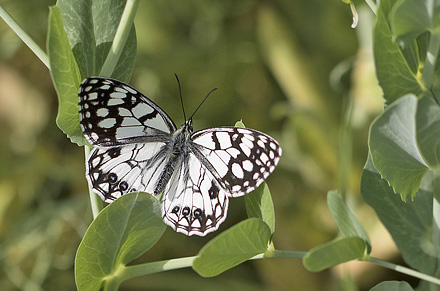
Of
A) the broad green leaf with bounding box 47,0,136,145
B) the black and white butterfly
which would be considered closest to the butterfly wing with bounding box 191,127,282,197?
the black and white butterfly

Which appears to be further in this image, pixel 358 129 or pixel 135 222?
pixel 358 129

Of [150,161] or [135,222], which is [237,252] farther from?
[150,161]

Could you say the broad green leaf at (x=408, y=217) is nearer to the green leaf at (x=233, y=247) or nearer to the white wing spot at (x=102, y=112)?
the green leaf at (x=233, y=247)

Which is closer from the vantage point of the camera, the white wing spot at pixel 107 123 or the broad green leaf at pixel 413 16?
the broad green leaf at pixel 413 16

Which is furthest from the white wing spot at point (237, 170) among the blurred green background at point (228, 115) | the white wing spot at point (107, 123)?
the blurred green background at point (228, 115)

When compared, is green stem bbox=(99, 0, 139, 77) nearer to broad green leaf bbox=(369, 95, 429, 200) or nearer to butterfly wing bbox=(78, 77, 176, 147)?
butterfly wing bbox=(78, 77, 176, 147)

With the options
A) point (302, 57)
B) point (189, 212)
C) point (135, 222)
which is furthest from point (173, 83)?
point (135, 222)

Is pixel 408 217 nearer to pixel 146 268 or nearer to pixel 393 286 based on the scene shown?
pixel 393 286
